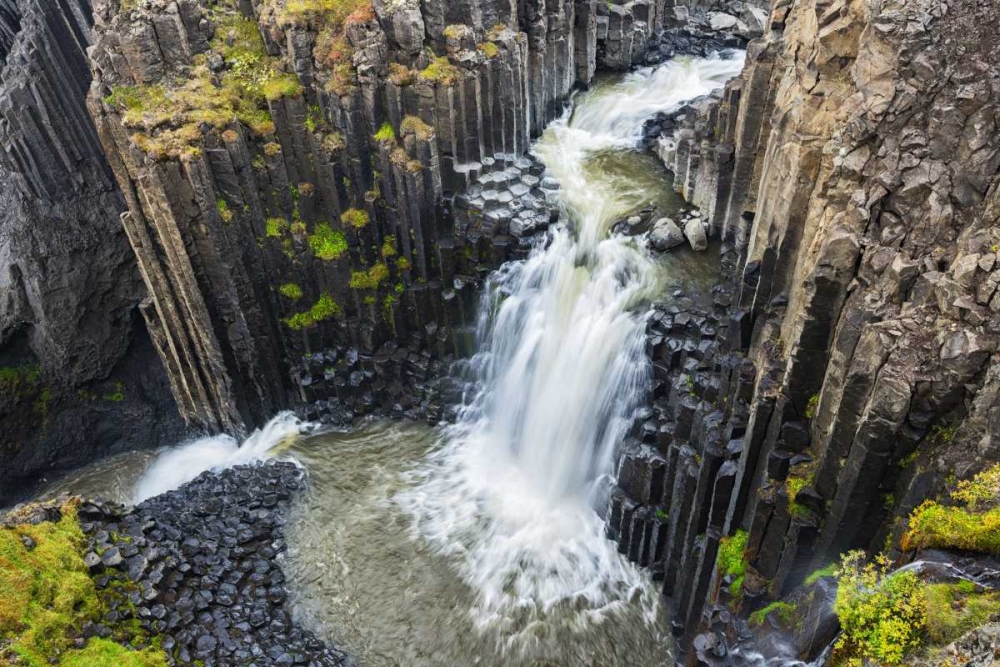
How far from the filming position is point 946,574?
28.2 ft

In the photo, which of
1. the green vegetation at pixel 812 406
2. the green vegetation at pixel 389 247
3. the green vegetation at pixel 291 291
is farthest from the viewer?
the green vegetation at pixel 291 291

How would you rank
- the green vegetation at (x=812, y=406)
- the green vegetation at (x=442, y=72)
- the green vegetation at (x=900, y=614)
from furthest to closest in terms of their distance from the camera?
the green vegetation at (x=442, y=72) < the green vegetation at (x=812, y=406) < the green vegetation at (x=900, y=614)

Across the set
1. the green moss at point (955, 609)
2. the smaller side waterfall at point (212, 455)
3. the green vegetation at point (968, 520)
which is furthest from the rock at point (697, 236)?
the smaller side waterfall at point (212, 455)

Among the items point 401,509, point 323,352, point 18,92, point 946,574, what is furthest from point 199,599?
point 18,92

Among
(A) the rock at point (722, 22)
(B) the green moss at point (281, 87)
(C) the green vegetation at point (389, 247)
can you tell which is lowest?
(C) the green vegetation at point (389, 247)

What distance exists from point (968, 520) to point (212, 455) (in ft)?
70.7

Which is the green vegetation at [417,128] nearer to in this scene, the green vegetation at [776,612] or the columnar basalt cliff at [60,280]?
the columnar basalt cliff at [60,280]

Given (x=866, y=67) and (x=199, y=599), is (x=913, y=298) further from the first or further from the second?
(x=199, y=599)

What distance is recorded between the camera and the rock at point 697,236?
1883 cm

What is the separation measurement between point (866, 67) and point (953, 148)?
79.7 inches

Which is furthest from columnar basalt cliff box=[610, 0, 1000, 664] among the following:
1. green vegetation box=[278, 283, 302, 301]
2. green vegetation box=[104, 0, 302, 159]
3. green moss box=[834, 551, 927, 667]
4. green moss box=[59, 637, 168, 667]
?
green vegetation box=[104, 0, 302, 159]

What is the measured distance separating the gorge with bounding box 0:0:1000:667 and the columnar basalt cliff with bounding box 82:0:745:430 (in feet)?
0.37

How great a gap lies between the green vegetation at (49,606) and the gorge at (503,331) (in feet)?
0.21

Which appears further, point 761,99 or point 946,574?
point 761,99
